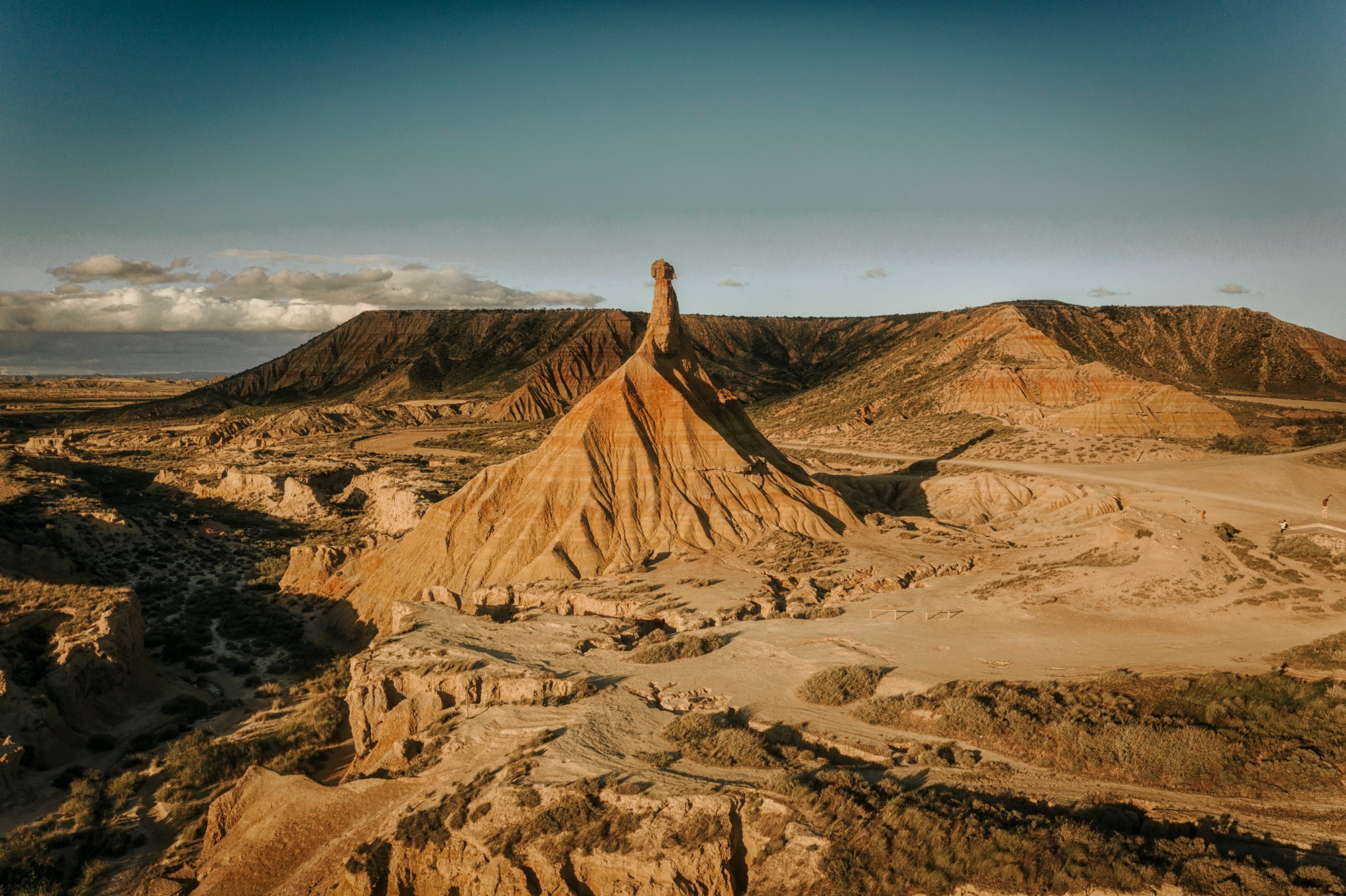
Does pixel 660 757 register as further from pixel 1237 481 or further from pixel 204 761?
pixel 1237 481

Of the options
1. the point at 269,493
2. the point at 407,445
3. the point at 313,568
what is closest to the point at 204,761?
the point at 313,568

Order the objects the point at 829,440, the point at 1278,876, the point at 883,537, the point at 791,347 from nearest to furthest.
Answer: the point at 1278,876, the point at 883,537, the point at 829,440, the point at 791,347

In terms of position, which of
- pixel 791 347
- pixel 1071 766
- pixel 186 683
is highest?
pixel 791 347

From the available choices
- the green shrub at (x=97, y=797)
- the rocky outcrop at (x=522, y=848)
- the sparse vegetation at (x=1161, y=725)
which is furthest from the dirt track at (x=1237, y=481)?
the green shrub at (x=97, y=797)

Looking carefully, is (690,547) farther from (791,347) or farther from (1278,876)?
(791,347)

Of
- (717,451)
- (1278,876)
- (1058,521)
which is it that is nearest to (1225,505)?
(1058,521)

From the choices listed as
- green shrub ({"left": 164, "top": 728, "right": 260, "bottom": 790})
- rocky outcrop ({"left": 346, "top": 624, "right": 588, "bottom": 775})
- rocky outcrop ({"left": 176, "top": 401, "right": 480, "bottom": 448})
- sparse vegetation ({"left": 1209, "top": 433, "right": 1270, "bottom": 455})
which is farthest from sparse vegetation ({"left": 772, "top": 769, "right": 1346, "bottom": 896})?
rocky outcrop ({"left": 176, "top": 401, "right": 480, "bottom": 448})

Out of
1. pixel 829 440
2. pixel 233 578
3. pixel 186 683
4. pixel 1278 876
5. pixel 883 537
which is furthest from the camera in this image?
pixel 829 440

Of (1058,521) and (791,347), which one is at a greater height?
(791,347)
